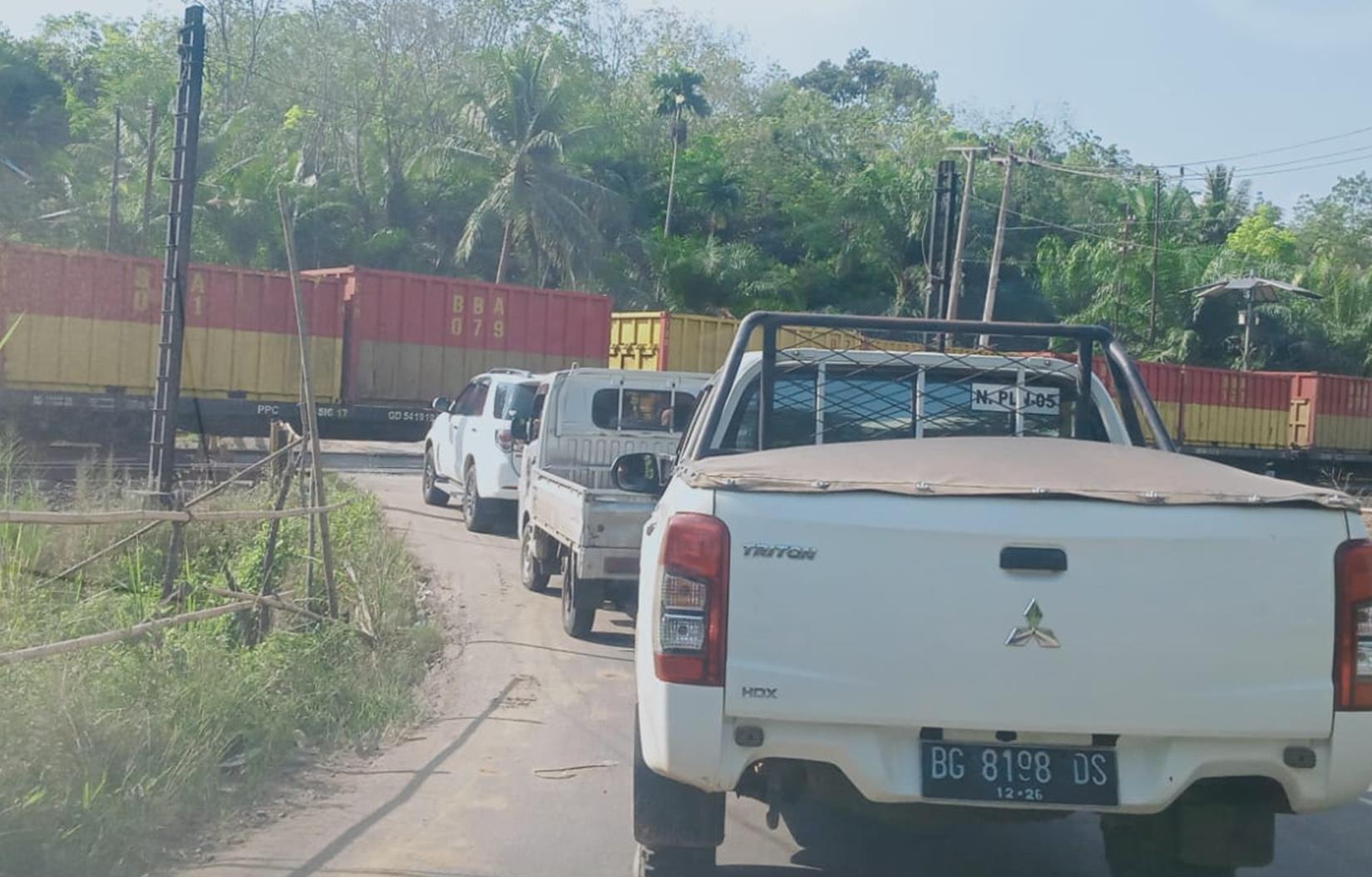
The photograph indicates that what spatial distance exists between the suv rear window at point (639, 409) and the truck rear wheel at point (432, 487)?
668 centimetres

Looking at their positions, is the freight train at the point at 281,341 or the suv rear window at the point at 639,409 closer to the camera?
the suv rear window at the point at 639,409

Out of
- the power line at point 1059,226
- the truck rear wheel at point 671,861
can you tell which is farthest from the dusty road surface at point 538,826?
the power line at point 1059,226

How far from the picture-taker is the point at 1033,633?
149 inches

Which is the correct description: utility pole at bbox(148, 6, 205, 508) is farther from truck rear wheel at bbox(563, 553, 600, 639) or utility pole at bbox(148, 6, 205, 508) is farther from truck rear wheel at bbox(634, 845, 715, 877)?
truck rear wheel at bbox(634, 845, 715, 877)

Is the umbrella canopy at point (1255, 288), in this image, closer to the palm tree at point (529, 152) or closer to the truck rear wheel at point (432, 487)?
the palm tree at point (529, 152)

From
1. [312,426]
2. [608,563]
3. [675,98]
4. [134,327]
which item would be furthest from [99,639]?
[675,98]

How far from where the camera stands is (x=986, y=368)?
19.6 ft

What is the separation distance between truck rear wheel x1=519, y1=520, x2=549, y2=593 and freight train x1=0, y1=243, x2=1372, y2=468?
6.36 m

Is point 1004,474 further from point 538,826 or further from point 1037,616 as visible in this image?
point 538,826

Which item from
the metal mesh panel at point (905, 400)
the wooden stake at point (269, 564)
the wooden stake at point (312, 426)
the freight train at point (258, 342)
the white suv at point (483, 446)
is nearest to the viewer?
the metal mesh panel at point (905, 400)

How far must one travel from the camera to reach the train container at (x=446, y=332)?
25250 millimetres

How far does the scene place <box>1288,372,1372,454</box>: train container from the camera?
1567 inches

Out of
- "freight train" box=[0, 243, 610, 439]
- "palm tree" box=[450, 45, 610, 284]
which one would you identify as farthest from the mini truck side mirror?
"palm tree" box=[450, 45, 610, 284]

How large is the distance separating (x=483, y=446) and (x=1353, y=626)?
12323 mm
